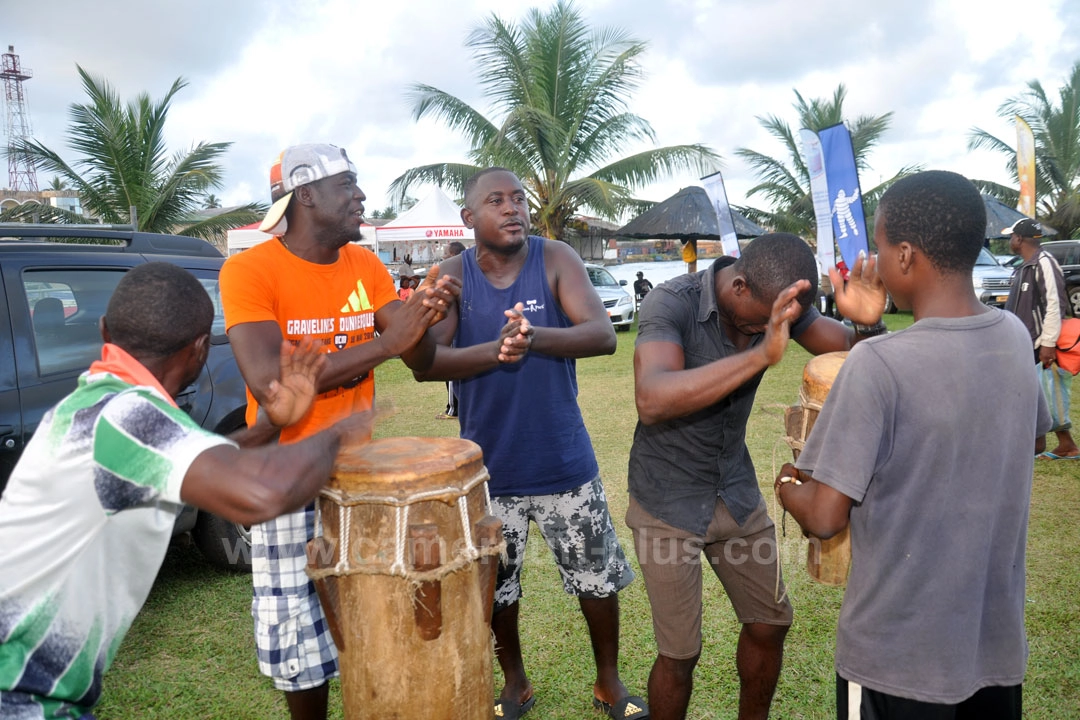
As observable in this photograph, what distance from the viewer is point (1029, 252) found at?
6617 millimetres

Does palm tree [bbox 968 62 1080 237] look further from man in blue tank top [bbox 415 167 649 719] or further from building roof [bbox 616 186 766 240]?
man in blue tank top [bbox 415 167 649 719]

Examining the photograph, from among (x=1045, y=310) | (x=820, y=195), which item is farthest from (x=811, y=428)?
(x=820, y=195)

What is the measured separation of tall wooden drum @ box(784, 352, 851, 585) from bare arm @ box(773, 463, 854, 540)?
25 centimetres

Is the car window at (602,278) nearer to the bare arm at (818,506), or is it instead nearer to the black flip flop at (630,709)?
the black flip flop at (630,709)

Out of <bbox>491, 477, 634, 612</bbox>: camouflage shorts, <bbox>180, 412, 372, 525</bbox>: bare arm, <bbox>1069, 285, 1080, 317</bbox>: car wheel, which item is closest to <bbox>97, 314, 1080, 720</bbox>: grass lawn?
<bbox>491, 477, 634, 612</bbox>: camouflage shorts

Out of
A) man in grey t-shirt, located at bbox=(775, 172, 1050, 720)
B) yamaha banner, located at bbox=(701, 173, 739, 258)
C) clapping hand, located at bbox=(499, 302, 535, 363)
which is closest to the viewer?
man in grey t-shirt, located at bbox=(775, 172, 1050, 720)

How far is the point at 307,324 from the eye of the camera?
8.38ft

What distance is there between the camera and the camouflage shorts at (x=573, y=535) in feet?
9.83

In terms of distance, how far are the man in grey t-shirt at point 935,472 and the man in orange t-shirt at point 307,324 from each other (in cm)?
145

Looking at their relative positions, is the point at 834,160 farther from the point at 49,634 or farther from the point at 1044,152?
the point at 1044,152

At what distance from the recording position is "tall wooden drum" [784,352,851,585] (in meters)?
2.28

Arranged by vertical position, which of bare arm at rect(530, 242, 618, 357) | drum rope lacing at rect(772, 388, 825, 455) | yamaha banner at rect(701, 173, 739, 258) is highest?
yamaha banner at rect(701, 173, 739, 258)

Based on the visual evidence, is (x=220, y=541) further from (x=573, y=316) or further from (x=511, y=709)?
(x=573, y=316)

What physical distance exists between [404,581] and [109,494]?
0.81 m
